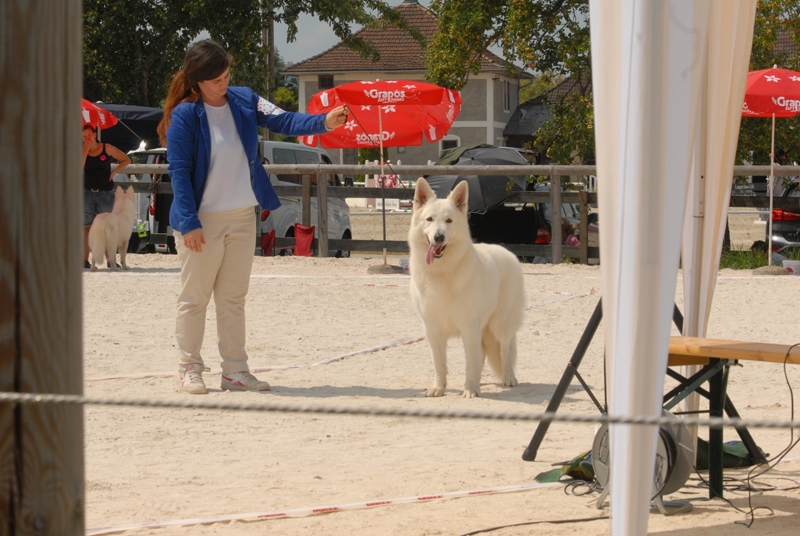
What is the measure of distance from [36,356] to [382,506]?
171cm

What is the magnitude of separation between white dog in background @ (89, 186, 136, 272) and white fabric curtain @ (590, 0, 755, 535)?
9226 millimetres

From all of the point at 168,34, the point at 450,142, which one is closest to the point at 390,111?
the point at 168,34

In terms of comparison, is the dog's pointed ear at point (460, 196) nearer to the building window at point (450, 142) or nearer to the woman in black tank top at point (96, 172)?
the woman in black tank top at point (96, 172)

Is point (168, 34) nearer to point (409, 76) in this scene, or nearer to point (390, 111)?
point (390, 111)

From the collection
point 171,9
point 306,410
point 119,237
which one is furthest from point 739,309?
point 171,9

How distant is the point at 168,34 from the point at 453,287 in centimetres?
2043

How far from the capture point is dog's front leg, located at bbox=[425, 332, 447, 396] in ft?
16.9

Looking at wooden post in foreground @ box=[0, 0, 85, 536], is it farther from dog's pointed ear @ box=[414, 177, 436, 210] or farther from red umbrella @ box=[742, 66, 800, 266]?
red umbrella @ box=[742, 66, 800, 266]

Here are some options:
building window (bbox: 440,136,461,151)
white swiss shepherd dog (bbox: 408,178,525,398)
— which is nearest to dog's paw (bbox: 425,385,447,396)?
white swiss shepherd dog (bbox: 408,178,525,398)

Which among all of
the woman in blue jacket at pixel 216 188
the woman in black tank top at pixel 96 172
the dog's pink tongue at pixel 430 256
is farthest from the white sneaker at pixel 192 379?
the woman in black tank top at pixel 96 172

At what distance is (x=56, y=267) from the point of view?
168 cm

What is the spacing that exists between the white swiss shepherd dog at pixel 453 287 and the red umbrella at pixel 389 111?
18.2 feet

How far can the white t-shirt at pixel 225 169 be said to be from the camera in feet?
15.8

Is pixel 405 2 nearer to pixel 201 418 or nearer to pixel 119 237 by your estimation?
pixel 119 237
